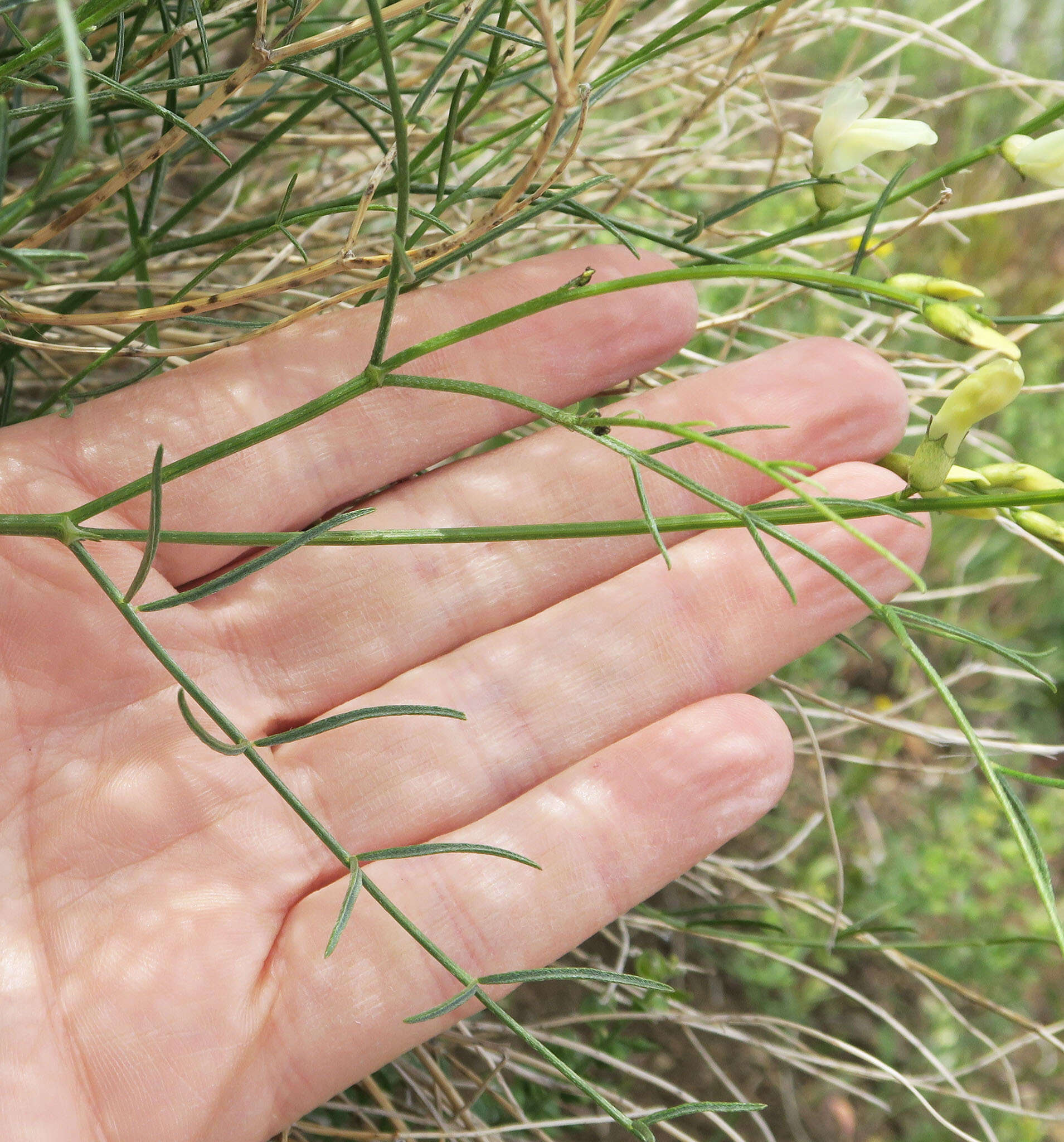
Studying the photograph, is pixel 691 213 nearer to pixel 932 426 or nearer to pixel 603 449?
pixel 603 449

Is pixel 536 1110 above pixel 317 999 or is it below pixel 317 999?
→ below

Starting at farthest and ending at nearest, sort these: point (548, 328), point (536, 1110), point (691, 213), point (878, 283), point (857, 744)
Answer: point (857, 744) → point (691, 213) → point (536, 1110) → point (548, 328) → point (878, 283)

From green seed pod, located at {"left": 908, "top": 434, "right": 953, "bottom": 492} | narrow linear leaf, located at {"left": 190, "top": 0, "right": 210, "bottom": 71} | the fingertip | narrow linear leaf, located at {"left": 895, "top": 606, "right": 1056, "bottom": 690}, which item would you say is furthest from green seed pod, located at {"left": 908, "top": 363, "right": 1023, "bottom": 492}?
narrow linear leaf, located at {"left": 190, "top": 0, "right": 210, "bottom": 71}

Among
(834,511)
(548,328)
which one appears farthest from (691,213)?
(834,511)

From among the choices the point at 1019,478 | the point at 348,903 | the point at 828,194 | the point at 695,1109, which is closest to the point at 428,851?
the point at 348,903

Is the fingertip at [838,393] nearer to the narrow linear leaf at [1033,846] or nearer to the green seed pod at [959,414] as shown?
the green seed pod at [959,414]

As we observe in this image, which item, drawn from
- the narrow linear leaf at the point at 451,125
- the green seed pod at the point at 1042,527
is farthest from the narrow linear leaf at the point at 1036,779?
the narrow linear leaf at the point at 451,125
